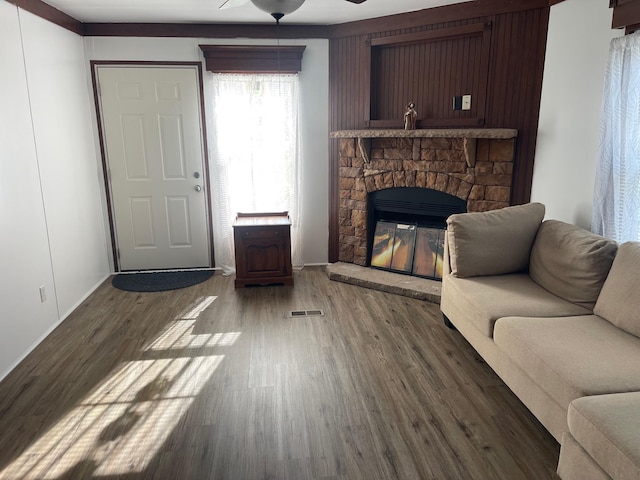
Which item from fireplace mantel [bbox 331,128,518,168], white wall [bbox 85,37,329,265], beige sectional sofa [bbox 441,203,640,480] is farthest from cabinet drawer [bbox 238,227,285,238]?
beige sectional sofa [bbox 441,203,640,480]

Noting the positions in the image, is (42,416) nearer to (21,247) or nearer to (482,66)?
(21,247)

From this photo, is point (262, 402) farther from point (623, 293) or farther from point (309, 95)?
point (309, 95)

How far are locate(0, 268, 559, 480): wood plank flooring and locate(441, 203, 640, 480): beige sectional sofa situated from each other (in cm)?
26

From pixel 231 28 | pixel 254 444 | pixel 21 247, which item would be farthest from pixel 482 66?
pixel 21 247

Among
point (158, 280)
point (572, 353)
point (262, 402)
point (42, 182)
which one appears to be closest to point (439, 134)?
point (572, 353)

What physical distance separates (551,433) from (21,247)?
3344 millimetres

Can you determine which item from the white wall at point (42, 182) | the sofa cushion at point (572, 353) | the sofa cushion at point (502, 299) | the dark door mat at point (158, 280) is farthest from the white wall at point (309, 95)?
the sofa cushion at point (572, 353)

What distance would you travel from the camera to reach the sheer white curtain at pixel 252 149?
452 centimetres

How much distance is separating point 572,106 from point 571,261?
1.24 m

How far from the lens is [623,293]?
237cm

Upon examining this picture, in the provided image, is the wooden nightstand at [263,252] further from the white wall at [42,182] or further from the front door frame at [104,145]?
the white wall at [42,182]

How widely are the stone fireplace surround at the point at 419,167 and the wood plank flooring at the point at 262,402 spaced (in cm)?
115

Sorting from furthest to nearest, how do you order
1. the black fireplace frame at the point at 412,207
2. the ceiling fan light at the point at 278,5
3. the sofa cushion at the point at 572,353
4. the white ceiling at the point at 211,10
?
the black fireplace frame at the point at 412,207 → the white ceiling at the point at 211,10 → the ceiling fan light at the point at 278,5 → the sofa cushion at the point at 572,353

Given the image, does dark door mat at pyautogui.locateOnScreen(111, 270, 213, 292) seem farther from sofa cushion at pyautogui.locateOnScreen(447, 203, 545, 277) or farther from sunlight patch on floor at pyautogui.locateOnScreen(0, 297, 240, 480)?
sofa cushion at pyautogui.locateOnScreen(447, 203, 545, 277)
